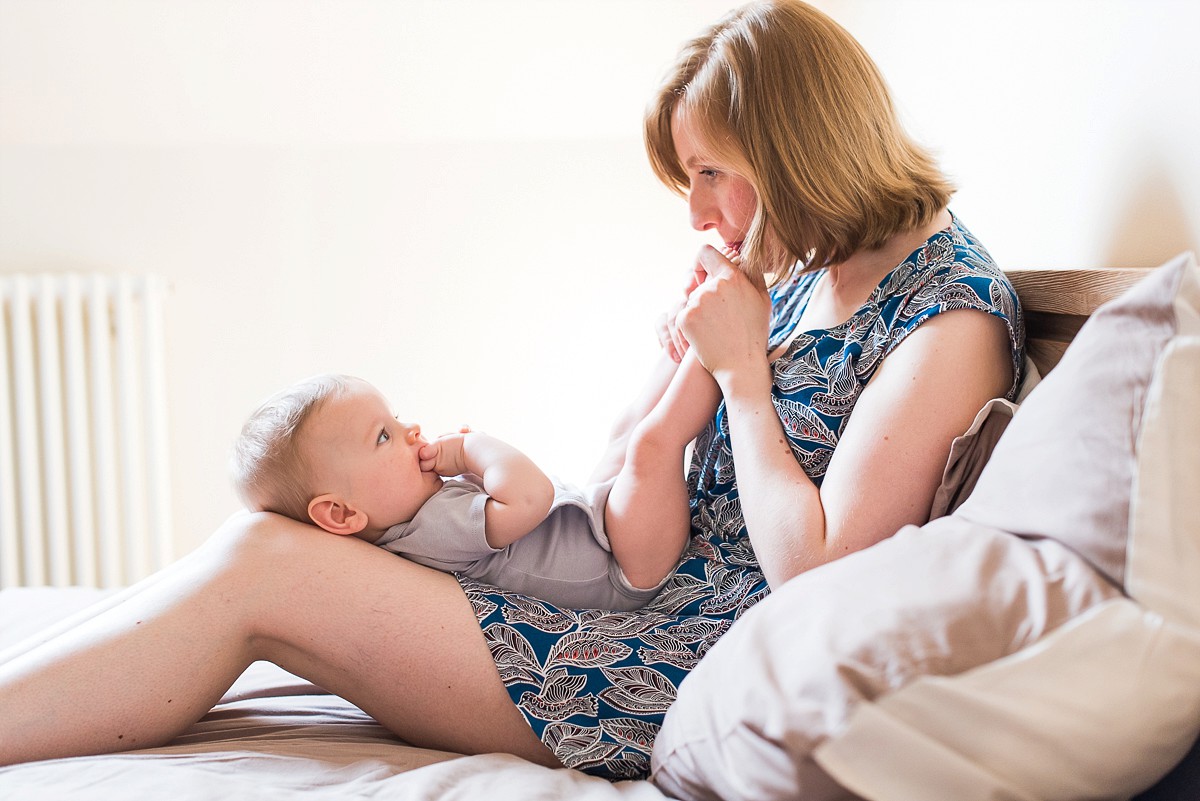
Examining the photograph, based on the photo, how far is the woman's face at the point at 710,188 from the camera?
4.13 feet

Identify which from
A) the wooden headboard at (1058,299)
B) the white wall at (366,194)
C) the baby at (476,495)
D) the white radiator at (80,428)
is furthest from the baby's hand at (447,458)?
the white radiator at (80,428)

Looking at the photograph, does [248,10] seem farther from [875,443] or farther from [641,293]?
[875,443]

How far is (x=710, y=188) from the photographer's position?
51.0 inches

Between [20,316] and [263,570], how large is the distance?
187 cm

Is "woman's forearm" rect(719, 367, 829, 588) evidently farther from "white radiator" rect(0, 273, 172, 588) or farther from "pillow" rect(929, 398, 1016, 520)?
"white radiator" rect(0, 273, 172, 588)

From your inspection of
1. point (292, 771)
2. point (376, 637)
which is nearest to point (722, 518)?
point (376, 637)

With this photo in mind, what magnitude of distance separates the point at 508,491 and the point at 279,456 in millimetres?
267

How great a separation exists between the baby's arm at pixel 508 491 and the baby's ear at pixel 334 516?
0.11 meters

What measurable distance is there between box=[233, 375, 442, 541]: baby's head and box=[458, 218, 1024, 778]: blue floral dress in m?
0.14

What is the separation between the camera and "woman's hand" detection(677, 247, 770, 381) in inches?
46.7

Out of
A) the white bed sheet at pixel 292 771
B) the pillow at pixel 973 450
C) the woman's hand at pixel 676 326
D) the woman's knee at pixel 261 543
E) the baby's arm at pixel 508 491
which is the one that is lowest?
the white bed sheet at pixel 292 771

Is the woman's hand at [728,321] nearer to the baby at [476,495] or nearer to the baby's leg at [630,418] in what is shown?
the baby at [476,495]

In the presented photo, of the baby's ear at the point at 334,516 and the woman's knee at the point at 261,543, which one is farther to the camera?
the baby's ear at the point at 334,516

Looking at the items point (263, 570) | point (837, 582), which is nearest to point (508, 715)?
point (263, 570)
